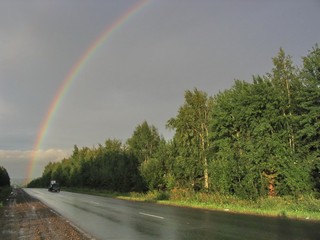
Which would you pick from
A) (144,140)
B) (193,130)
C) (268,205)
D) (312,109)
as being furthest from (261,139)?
(144,140)

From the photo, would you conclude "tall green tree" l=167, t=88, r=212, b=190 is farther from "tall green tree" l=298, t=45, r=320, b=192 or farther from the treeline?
"tall green tree" l=298, t=45, r=320, b=192

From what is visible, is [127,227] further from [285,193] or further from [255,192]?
[285,193]

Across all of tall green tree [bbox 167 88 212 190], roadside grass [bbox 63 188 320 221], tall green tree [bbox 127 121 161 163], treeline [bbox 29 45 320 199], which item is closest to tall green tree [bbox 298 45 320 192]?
treeline [bbox 29 45 320 199]

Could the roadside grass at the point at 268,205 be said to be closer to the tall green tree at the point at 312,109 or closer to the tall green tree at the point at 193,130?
the tall green tree at the point at 312,109

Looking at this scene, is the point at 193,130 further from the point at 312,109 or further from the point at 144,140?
the point at 144,140

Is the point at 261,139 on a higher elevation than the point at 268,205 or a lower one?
higher

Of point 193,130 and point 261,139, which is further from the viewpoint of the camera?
point 193,130

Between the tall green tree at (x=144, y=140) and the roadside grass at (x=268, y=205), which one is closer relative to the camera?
the roadside grass at (x=268, y=205)

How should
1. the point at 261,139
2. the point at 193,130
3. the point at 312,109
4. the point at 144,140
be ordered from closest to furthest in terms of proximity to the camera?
the point at 312,109, the point at 261,139, the point at 193,130, the point at 144,140

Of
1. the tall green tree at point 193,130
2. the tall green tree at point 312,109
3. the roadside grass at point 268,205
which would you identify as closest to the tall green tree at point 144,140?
the tall green tree at point 193,130

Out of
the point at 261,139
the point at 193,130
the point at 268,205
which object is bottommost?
the point at 268,205

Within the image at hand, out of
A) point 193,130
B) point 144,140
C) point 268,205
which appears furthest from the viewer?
point 144,140

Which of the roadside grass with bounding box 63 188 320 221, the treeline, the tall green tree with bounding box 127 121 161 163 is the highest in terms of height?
the tall green tree with bounding box 127 121 161 163

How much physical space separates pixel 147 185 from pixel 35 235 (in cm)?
3551
